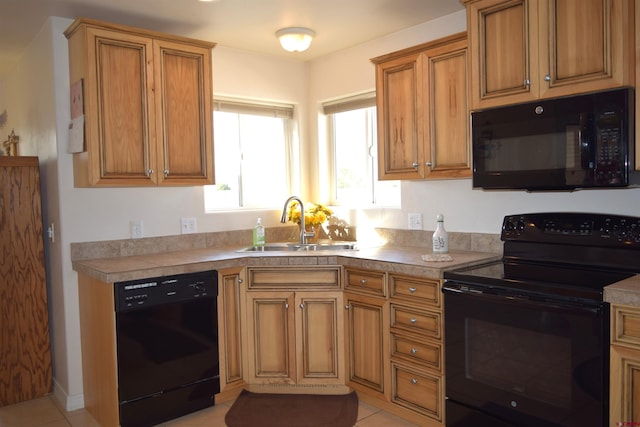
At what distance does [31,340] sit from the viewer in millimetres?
3189

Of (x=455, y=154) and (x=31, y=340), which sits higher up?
(x=455, y=154)

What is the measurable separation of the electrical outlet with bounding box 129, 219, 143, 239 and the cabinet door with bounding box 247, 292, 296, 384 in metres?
0.86

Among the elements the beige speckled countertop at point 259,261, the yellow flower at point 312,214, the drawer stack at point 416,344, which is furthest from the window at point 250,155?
the drawer stack at point 416,344

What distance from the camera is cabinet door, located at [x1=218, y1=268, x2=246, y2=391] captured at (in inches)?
118

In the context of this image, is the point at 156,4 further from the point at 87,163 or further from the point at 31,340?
the point at 31,340

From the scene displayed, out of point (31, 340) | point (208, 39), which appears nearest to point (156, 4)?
point (208, 39)

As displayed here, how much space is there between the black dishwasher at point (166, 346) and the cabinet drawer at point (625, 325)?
2019 mm

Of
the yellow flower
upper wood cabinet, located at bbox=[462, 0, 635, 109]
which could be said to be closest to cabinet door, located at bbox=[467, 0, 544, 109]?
upper wood cabinet, located at bbox=[462, 0, 635, 109]

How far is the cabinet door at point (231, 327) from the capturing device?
9.80 feet

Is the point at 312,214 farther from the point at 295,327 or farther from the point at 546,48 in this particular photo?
the point at 546,48

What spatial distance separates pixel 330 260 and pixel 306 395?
2.86 ft

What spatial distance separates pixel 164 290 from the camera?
2732 millimetres

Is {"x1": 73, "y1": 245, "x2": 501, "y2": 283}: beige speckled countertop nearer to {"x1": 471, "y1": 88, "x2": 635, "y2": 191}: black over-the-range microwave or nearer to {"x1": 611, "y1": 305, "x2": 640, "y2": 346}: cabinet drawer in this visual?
{"x1": 471, "y1": 88, "x2": 635, "y2": 191}: black over-the-range microwave

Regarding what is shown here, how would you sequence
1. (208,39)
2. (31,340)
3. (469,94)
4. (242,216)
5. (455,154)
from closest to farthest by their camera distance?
(469,94) → (455,154) → (31,340) → (208,39) → (242,216)
